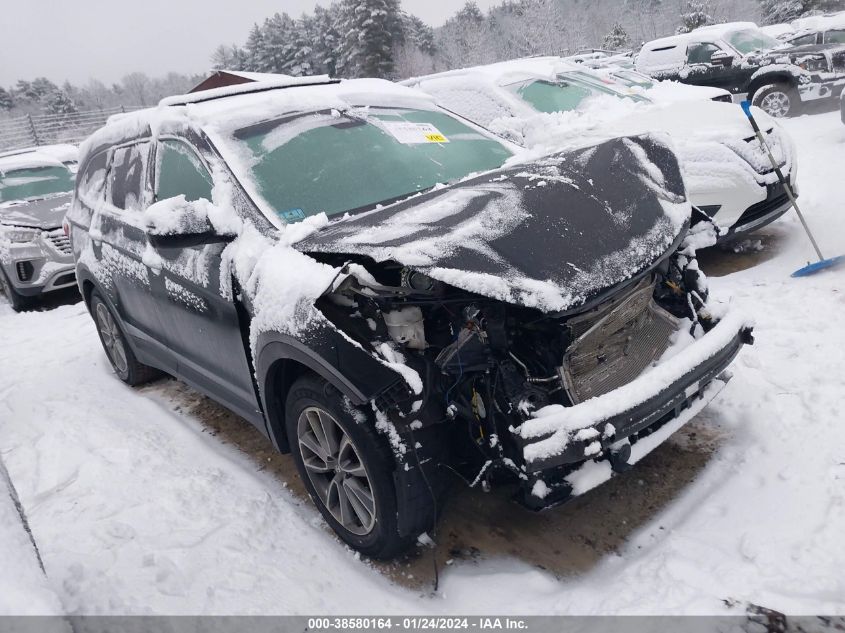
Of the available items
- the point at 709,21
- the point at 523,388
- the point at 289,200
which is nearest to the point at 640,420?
the point at 523,388

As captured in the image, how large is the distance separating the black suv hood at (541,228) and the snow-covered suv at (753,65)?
1059 centimetres

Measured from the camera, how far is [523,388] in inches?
92.1

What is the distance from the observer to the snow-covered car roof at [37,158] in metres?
9.90

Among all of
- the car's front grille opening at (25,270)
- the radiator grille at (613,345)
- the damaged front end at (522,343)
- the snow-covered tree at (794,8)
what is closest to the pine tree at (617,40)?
the snow-covered tree at (794,8)

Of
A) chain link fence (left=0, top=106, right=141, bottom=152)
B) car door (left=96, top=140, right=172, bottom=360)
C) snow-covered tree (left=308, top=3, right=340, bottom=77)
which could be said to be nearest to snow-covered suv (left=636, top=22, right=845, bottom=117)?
car door (left=96, top=140, right=172, bottom=360)

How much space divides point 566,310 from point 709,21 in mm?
46842

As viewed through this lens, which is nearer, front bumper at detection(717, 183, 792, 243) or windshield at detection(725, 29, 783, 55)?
front bumper at detection(717, 183, 792, 243)

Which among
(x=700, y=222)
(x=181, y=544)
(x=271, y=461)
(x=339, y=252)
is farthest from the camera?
(x=271, y=461)

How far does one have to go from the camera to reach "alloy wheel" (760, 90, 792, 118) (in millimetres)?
11645

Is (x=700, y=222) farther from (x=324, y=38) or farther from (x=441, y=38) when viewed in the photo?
(x=441, y=38)

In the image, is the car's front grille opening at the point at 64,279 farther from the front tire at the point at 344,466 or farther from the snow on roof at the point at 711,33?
the snow on roof at the point at 711,33

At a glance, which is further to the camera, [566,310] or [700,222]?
[700,222]

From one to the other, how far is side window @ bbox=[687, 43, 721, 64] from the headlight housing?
12.3 metres

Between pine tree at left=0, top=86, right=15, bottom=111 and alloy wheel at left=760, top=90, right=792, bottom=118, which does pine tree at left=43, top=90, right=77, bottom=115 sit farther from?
alloy wheel at left=760, top=90, right=792, bottom=118
